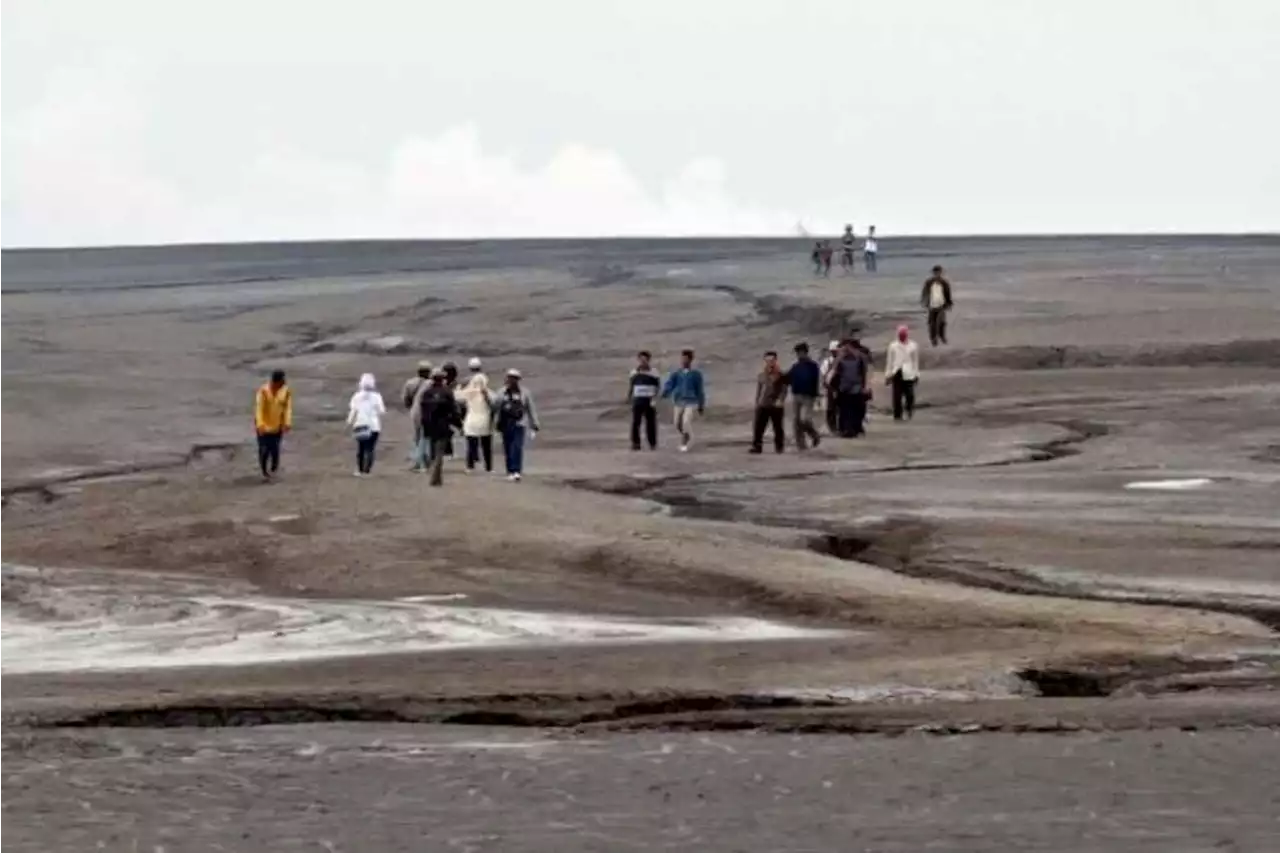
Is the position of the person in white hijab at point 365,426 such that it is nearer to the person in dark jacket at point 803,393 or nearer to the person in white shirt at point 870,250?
the person in dark jacket at point 803,393

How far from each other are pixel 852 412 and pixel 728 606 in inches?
534

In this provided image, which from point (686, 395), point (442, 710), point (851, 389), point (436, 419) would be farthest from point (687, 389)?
point (442, 710)

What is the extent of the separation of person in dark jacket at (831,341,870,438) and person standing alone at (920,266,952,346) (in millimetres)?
7329

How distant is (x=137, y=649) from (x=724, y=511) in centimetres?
892

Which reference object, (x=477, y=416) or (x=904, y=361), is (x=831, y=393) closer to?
(x=904, y=361)

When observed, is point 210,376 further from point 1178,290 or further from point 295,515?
point 295,515

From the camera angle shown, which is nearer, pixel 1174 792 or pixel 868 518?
pixel 1174 792

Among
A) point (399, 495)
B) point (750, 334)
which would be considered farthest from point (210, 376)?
point (399, 495)

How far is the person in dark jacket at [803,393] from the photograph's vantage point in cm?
2941

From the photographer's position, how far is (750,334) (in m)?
48.8

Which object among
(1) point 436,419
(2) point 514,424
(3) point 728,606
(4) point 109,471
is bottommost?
(4) point 109,471

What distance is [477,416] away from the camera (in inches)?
1067

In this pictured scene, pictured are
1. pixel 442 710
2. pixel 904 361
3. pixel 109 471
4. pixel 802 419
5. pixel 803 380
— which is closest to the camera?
pixel 442 710

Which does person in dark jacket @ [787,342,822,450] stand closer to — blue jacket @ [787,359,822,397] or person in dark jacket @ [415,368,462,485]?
blue jacket @ [787,359,822,397]
